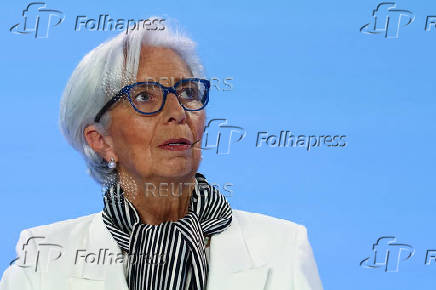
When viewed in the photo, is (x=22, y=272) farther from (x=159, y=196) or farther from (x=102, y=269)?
(x=159, y=196)

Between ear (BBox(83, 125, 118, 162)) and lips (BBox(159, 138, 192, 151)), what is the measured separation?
0.91ft

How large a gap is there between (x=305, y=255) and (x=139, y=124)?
83 centimetres

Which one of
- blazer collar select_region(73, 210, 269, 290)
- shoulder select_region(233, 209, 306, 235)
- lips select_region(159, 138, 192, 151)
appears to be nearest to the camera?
lips select_region(159, 138, 192, 151)

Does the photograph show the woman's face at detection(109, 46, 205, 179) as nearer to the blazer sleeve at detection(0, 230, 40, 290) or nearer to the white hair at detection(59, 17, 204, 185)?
the white hair at detection(59, 17, 204, 185)

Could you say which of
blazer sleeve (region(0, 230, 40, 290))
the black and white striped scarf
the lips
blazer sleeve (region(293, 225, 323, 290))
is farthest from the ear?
blazer sleeve (region(293, 225, 323, 290))

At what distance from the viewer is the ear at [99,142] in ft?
9.63

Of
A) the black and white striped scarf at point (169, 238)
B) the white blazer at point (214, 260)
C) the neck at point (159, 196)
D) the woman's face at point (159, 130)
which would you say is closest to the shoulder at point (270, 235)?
the white blazer at point (214, 260)

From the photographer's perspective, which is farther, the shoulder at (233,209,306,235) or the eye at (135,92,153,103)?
the shoulder at (233,209,306,235)

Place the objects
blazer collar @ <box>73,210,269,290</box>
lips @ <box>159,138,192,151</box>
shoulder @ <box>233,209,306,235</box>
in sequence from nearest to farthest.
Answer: lips @ <box>159,138,192,151</box> < blazer collar @ <box>73,210,269,290</box> < shoulder @ <box>233,209,306,235</box>

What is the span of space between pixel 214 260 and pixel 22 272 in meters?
0.77

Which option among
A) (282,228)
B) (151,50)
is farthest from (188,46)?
(282,228)

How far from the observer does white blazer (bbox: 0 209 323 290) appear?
113 inches

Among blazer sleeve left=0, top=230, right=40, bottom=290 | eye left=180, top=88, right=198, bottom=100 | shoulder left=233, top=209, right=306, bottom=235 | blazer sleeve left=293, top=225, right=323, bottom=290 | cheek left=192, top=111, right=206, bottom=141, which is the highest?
eye left=180, top=88, right=198, bottom=100

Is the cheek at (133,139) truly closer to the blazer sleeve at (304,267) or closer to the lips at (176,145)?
the lips at (176,145)
